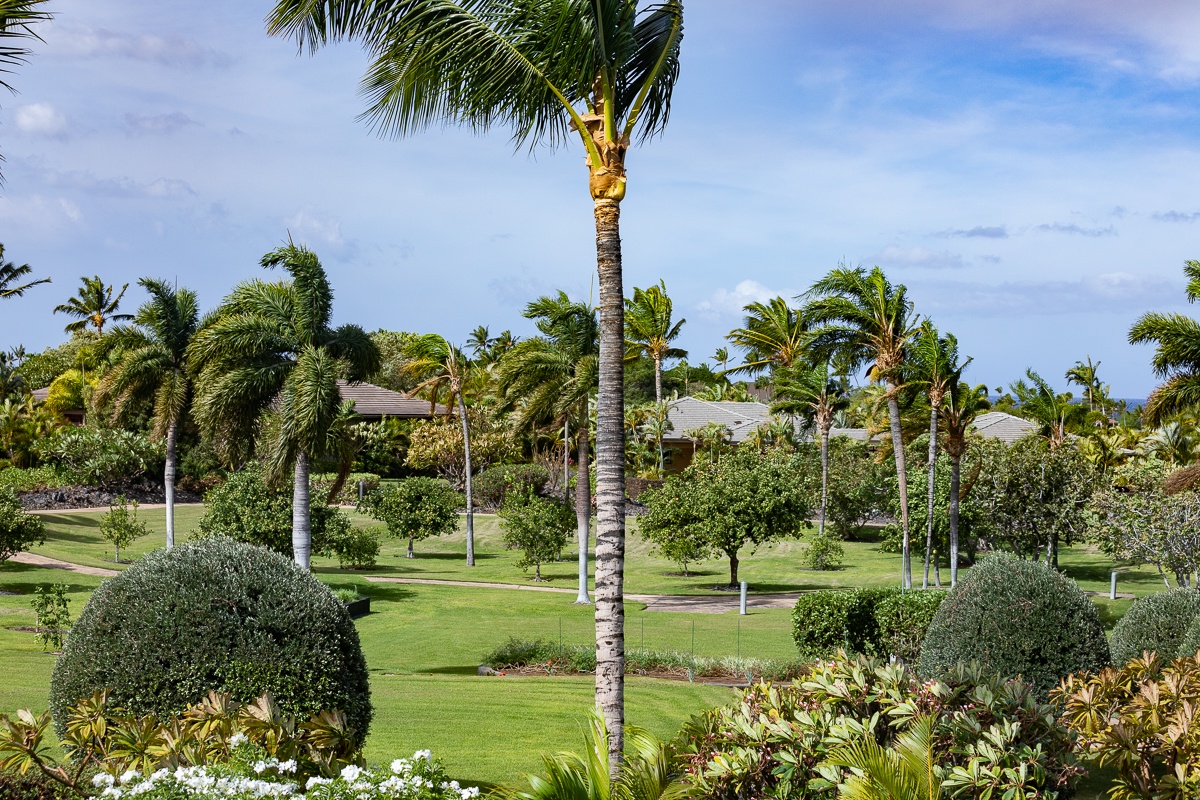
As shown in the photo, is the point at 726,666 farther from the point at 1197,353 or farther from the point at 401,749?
the point at 1197,353

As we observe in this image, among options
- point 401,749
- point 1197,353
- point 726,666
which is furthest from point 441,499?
point 401,749

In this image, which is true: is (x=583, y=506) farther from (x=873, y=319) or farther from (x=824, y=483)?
(x=824, y=483)

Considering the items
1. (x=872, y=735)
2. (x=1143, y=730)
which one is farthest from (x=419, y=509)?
(x=872, y=735)

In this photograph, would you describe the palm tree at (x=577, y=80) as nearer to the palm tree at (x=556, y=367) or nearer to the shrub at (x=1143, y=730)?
the shrub at (x=1143, y=730)

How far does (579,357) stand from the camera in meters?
27.0

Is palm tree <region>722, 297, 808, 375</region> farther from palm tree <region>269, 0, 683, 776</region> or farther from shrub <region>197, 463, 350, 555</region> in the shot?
palm tree <region>269, 0, 683, 776</region>

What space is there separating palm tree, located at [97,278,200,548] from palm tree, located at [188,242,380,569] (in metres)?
9.64

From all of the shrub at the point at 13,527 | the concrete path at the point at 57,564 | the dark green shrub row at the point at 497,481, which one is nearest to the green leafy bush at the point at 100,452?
the concrete path at the point at 57,564

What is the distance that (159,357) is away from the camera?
30.6m

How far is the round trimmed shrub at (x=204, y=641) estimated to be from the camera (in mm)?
7977

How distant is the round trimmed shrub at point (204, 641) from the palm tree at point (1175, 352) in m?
20.8

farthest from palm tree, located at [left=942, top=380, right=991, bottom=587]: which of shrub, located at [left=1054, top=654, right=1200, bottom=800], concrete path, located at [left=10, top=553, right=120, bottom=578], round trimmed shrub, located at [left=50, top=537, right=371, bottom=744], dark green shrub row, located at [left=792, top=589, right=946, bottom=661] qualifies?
round trimmed shrub, located at [left=50, top=537, right=371, bottom=744]

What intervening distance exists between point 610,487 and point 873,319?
23.9m

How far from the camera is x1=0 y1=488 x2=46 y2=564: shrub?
86.5ft
